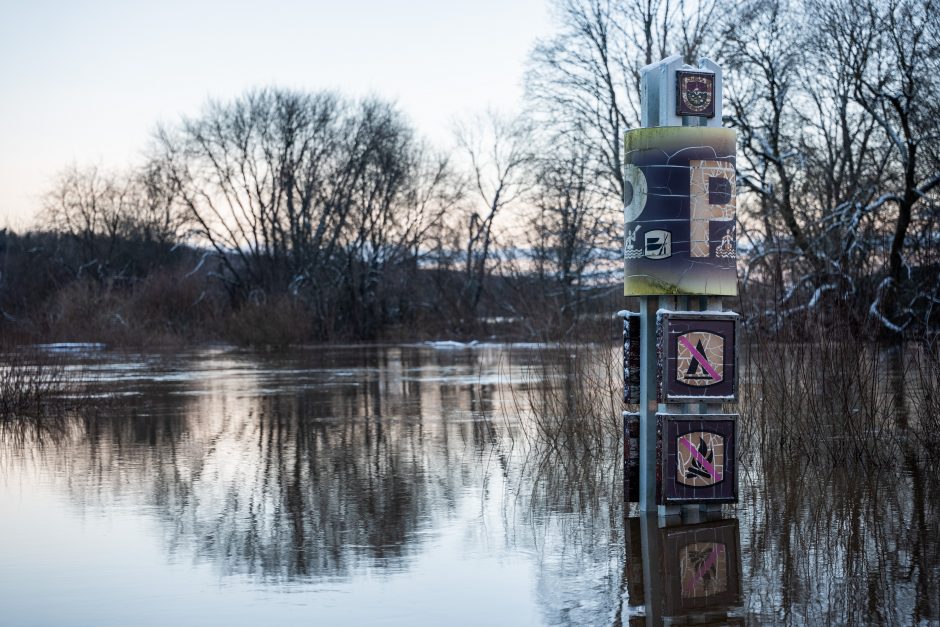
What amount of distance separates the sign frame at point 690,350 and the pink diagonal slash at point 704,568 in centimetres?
109

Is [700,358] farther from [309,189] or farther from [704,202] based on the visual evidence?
[309,189]

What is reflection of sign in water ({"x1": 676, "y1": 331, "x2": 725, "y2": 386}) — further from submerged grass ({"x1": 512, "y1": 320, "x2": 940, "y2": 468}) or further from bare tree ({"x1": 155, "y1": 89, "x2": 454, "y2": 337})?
bare tree ({"x1": 155, "y1": 89, "x2": 454, "y2": 337})

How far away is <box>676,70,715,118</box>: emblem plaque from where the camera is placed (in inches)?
304

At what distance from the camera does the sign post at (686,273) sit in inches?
299

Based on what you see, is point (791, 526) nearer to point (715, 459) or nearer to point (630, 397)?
point (715, 459)

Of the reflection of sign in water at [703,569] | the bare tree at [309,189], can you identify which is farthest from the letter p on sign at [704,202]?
the bare tree at [309,189]

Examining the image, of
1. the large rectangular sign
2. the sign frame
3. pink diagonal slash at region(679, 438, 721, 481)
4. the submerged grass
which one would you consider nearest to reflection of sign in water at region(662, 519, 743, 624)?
pink diagonal slash at region(679, 438, 721, 481)

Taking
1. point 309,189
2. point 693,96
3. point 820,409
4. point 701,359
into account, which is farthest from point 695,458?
point 309,189

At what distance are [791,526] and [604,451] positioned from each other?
13.5ft

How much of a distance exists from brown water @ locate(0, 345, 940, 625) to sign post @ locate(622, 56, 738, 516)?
481mm

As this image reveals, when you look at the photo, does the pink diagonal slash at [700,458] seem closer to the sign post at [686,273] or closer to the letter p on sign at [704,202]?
the sign post at [686,273]

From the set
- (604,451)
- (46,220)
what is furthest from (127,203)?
(604,451)

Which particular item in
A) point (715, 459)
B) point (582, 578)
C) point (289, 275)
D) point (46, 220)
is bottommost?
point (582, 578)

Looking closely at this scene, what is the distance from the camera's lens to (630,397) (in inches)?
316
